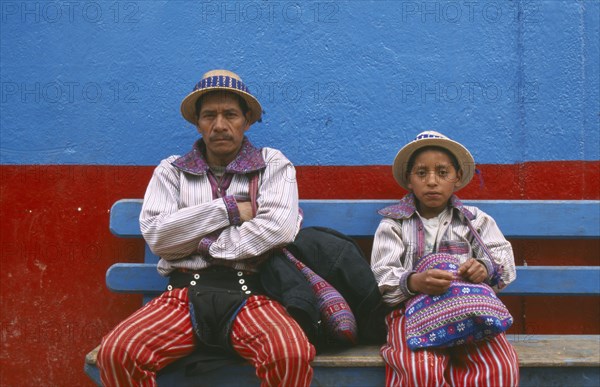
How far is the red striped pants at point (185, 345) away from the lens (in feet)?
7.59

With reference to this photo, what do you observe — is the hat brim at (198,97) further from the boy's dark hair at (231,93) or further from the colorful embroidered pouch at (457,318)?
the colorful embroidered pouch at (457,318)

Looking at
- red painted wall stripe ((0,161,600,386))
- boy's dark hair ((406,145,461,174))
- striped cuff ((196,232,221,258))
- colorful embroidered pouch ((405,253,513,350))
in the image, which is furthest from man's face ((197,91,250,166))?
colorful embroidered pouch ((405,253,513,350))

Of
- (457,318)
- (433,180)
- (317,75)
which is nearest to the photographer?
(457,318)

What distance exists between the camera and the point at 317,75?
3.39m

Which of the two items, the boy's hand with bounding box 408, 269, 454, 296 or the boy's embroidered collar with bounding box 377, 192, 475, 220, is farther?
the boy's embroidered collar with bounding box 377, 192, 475, 220

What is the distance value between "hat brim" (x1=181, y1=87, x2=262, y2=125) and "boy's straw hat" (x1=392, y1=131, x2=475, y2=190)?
0.71 metres

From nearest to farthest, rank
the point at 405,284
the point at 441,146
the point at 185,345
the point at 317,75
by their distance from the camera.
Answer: the point at 185,345 < the point at 405,284 < the point at 441,146 < the point at 317,75

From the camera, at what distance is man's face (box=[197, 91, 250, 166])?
9.45 feet

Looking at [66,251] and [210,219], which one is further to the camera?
[66,251]

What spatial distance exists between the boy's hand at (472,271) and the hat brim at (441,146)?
54cm

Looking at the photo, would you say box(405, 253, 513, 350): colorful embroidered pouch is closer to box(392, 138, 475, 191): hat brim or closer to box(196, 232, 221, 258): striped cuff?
box(392, 138, 475, 191): hat brim

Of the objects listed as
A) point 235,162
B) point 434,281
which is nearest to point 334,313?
point 434,281

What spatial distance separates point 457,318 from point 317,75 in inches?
61.7

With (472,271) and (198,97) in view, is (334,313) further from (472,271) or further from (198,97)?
(198,97)
